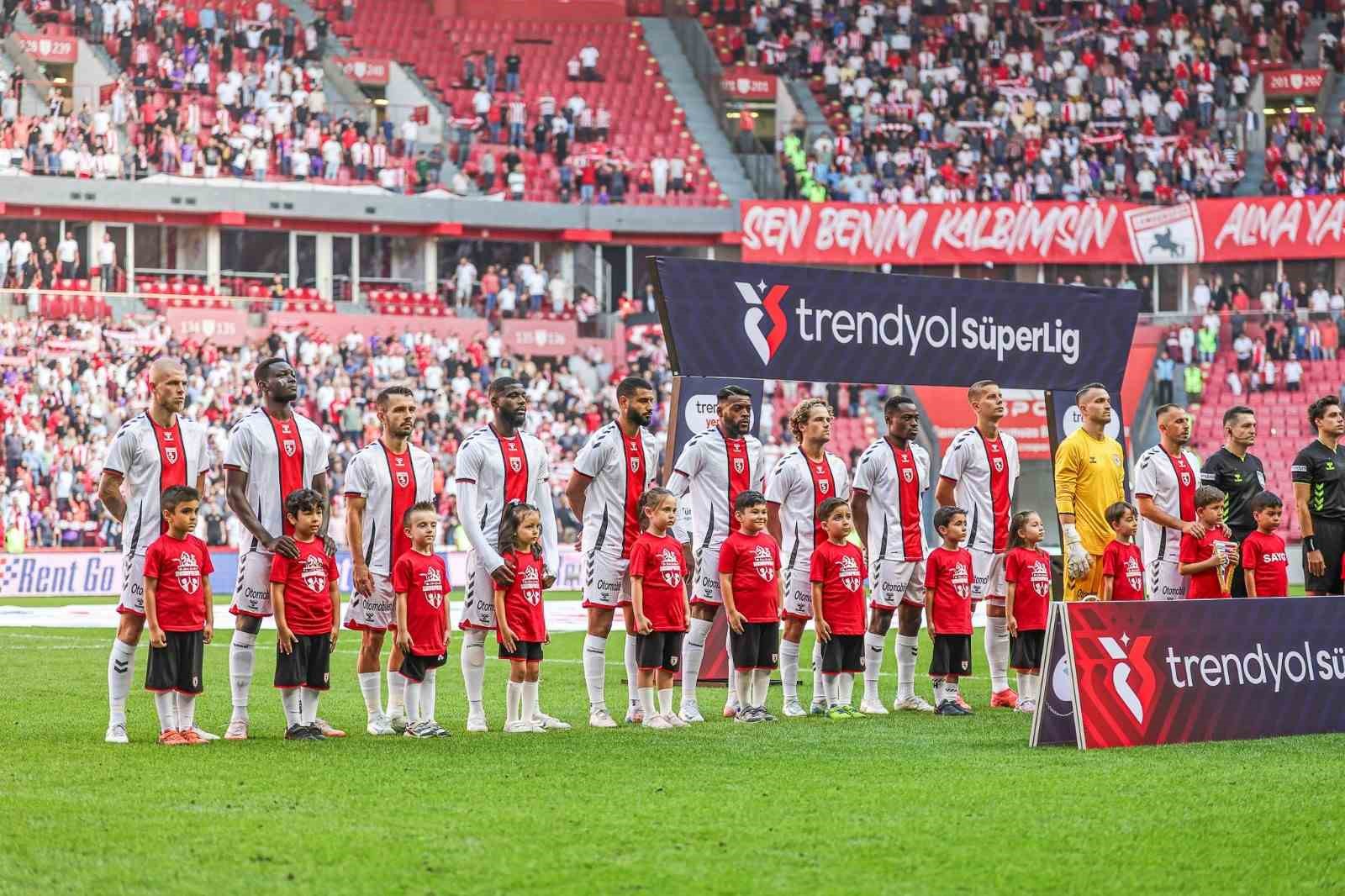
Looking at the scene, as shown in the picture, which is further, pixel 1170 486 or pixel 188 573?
pixel 1170 486

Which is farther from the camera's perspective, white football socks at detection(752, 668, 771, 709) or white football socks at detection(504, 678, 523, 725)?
white football socks at detection(752, 668, 771, 709)

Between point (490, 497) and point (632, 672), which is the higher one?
point (490, 497)

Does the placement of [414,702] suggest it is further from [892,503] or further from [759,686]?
[892,503]

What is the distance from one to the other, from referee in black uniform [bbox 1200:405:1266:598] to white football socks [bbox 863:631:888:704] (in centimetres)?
267

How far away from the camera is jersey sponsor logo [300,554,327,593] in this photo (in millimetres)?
10555

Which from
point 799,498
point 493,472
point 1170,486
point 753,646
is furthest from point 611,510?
point 1170,486

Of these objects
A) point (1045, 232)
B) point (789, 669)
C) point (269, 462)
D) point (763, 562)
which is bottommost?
point (789, 669)

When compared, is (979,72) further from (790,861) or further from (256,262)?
(790,861)

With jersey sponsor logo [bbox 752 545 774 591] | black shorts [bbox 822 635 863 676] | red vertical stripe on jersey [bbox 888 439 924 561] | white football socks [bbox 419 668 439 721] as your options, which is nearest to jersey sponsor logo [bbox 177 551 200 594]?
white football socks [bbox 419 668 439 721]

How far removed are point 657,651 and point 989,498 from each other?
10.2 ft

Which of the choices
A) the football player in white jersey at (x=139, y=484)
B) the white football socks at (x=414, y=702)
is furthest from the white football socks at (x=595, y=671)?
the football player in white jersey at (x=139, y=484)

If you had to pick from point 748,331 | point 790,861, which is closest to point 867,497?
point 748,331

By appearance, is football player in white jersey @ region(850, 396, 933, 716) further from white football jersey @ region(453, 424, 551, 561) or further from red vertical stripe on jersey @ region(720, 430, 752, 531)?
white football jersey @ region(453, 424, 551, 561)

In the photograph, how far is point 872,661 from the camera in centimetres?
1266
